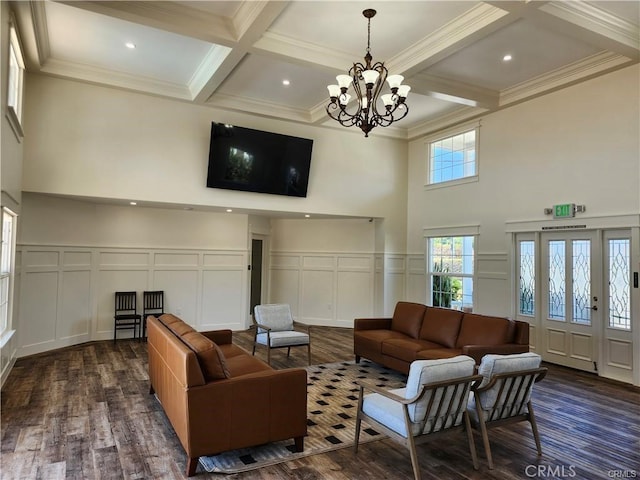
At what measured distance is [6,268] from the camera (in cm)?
486

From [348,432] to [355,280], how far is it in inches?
212

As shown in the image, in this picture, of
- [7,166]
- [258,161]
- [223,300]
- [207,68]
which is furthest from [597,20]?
[223,300]

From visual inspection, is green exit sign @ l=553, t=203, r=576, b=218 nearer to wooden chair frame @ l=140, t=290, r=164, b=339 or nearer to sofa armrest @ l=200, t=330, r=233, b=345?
Answer: sofa armrest @ l=200, t=330, r=233, b=345

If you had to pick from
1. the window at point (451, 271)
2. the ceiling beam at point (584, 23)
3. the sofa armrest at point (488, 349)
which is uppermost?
the ceiling beam at point (584, 23)

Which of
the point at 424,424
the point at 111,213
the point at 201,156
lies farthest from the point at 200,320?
the point at 424,424

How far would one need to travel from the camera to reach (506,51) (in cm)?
517

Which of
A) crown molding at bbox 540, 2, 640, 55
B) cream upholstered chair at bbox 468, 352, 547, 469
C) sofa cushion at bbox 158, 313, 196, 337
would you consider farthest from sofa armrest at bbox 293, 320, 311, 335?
crown molding at bbox 540, 2, 640, 55

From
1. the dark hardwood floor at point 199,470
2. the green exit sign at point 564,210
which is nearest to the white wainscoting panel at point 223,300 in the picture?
the dark hardwood floor at point 199,470

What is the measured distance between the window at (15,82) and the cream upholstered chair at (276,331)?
3.65 metres

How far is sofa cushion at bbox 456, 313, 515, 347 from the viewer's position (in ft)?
15.4

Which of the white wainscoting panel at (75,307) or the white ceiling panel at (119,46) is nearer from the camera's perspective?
the white ceiling panel at (119,46)

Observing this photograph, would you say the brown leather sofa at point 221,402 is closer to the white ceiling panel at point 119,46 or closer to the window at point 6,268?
the window at point 6,268

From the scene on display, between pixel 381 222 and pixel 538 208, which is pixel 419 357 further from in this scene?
pixel 381 222

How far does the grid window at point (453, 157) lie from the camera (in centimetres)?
752
